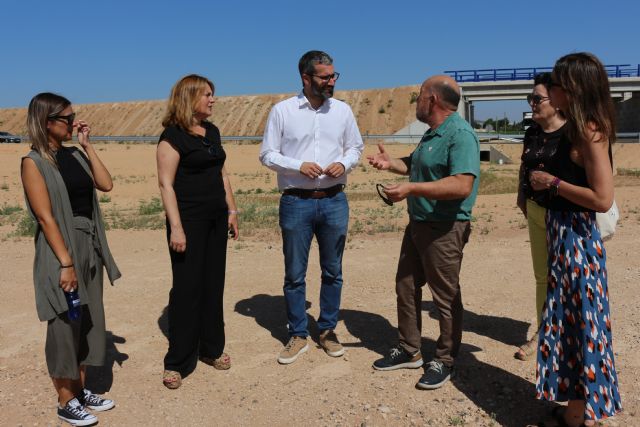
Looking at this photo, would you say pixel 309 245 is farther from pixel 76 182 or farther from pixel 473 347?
pixel 76 182

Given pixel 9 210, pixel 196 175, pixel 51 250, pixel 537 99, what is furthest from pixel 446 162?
pixel 9 210

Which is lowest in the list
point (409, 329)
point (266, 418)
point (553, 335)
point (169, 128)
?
point (266, 418)

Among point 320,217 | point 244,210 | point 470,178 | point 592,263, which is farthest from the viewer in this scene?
point 244,210

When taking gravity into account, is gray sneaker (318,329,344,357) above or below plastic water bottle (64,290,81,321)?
below

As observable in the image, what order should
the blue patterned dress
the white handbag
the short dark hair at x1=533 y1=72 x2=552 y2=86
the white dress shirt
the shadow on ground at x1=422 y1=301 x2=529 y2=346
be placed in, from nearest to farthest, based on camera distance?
the blue patterned dress → the white handbag → the short dark hair at x1=533 y1=72 x2=552 y2=86 → the white dress shirt → the shadow on ground at x1=422 y1=301 x2=529 y2=346

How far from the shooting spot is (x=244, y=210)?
42.3 feet

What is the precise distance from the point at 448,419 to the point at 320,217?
1.71m

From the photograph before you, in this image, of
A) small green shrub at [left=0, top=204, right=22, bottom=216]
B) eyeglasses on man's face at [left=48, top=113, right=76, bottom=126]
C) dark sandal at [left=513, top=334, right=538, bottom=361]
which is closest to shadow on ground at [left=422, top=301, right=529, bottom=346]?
dark sandal at [left=513, top=334, right=538, bottom=361]

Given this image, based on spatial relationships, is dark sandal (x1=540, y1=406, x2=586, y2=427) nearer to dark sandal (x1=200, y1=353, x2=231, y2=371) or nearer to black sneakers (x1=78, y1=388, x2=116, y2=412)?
dark sandal (x1=200, y1=353, x2=231, y2=371)

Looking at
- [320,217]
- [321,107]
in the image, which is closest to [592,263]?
[320,217]

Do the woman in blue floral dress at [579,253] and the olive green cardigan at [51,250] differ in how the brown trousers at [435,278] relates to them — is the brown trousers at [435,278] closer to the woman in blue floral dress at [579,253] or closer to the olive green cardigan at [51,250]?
the woman in blue floral dress at [579,253]

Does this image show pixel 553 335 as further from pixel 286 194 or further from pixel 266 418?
pixel 286 194

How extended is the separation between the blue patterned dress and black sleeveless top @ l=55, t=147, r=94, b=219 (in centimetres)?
281

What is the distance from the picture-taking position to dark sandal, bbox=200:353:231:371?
4.48 m
